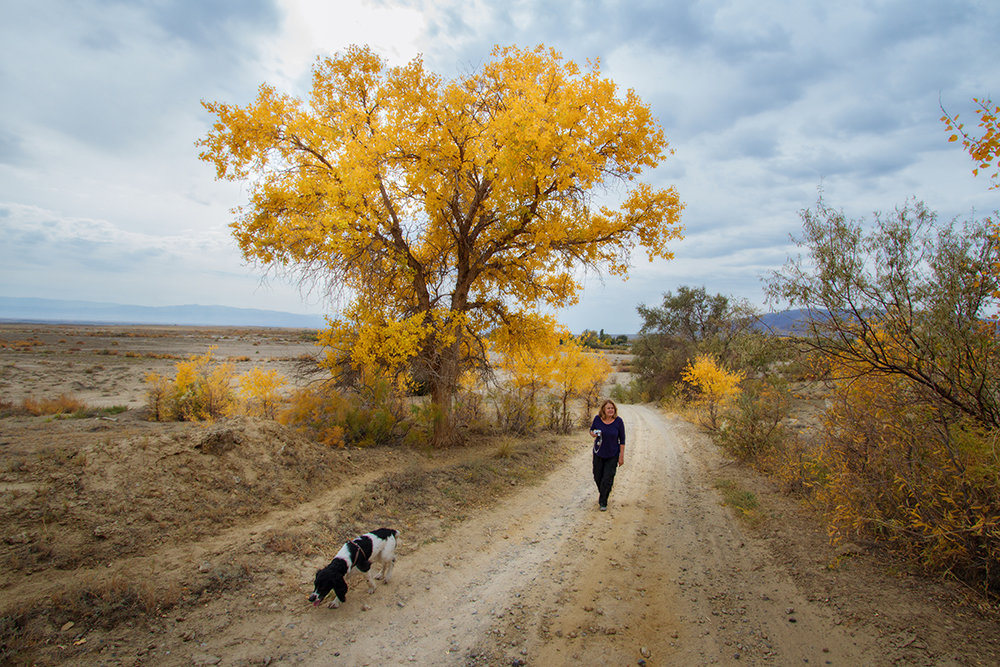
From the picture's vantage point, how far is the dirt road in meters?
3.49

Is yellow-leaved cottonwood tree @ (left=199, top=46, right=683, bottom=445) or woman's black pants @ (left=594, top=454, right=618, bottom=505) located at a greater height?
yellow-leaved cottonwood tree @ (left=199, top=46, right=683, bottom=445)

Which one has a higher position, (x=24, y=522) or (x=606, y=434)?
(x=606, y=434)

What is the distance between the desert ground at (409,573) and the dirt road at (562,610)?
0.07ft

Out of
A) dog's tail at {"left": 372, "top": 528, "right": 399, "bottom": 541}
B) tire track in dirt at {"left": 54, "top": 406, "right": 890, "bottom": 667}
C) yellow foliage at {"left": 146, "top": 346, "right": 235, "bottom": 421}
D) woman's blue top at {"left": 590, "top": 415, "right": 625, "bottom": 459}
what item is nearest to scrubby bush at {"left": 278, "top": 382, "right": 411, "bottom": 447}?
tire track in dirt at {"left": 54, "top": 406, "right": 890, "bottom": 667}

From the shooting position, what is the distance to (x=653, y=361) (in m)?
34.8

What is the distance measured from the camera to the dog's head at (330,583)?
389 cm

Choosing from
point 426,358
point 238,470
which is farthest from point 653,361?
point 238,470

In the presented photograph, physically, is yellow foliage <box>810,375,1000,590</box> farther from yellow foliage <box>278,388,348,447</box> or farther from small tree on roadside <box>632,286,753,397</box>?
small tree on roadside <box>632,286,753,397</box>

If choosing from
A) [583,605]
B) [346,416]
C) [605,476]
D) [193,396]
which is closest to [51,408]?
[193,396]

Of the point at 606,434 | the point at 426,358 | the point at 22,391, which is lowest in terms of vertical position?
the point at 22,391

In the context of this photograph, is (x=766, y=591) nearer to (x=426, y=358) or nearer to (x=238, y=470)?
(x=238, y=470)

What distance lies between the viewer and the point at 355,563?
13.8 feet

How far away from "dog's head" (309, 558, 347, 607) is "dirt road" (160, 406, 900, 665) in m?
0.21

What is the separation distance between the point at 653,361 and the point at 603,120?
28749 mm
